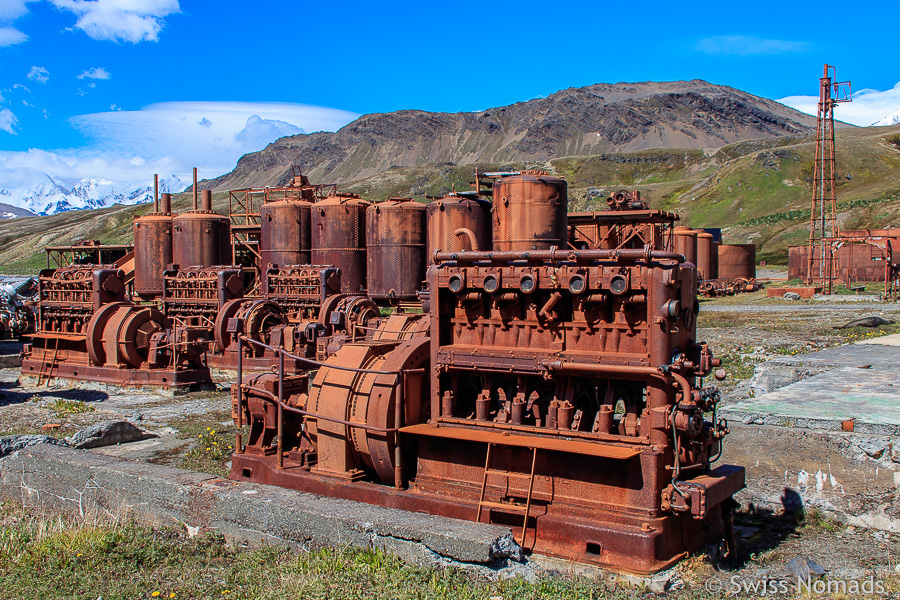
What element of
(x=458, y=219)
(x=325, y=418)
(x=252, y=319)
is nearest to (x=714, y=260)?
(x=458, y=219)

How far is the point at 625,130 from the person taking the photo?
197000 millimetres

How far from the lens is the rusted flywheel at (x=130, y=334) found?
18547 mm

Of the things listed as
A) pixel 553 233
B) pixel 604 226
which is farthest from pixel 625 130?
pixel 553 233

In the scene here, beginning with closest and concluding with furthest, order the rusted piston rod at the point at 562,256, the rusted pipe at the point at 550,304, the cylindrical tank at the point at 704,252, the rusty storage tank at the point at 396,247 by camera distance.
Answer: the rusted piston rod at the point at 562,256 → the rusted pipe at the point at 550,304 → the rusty storage tank at the point at 396,247 → the cylindrical tank at the point at 704,252

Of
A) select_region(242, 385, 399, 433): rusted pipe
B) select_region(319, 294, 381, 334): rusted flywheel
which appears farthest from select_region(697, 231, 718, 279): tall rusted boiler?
select_region(242, 385, 399, 433): rusted pipe

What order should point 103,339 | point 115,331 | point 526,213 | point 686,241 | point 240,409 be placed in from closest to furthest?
point 240,409, point 526,213, point 115,331, point 103,339, point 686,241

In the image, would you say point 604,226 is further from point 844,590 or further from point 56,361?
point 844,590

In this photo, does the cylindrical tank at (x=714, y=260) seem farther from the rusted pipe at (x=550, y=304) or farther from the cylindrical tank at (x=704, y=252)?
the rusted pipe at (x=550, y=304)

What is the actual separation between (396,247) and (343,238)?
250 centimetres

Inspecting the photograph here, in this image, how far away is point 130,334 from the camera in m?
18.6

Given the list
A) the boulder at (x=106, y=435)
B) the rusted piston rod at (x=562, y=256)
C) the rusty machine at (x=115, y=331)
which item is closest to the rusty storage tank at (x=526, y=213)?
the rusted piston rod at (x=562, y=256)

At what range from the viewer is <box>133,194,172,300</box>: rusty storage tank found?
31406 millimetres

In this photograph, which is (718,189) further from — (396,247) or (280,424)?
(280,424)

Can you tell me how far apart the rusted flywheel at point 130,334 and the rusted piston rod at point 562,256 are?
1288cm
